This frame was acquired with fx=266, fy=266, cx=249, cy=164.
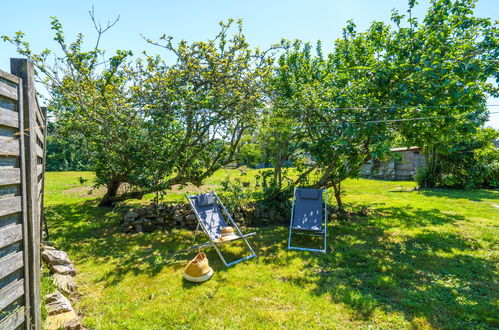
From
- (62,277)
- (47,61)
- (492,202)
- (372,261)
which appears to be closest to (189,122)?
(47,61)

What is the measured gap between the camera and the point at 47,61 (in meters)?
6.08

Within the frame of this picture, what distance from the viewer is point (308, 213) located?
586cm

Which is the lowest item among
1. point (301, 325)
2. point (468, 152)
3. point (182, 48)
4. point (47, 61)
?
point (301, 325)

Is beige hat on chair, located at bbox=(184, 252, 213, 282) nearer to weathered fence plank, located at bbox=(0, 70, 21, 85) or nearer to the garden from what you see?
the garden

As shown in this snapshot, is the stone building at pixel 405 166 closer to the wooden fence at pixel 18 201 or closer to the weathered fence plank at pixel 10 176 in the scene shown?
the wooden fence at pixel 18 201

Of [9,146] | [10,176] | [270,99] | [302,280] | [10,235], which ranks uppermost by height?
[270,99]

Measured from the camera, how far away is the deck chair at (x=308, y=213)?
17.9ft

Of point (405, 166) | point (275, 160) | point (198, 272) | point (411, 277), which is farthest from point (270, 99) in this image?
point (405, 166)

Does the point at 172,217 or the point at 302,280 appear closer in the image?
the point at 302,280

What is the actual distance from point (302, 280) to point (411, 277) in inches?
64.4

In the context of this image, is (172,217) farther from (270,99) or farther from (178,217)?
(270,99)

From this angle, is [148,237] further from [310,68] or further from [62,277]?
[310,68]

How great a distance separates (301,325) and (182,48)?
5.98m

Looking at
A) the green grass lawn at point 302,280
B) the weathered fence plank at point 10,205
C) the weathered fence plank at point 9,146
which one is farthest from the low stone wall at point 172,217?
the weathered fence plank at point 9,146
